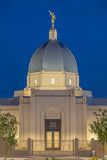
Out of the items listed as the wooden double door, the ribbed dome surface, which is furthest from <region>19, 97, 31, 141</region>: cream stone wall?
the ribbed dome surface

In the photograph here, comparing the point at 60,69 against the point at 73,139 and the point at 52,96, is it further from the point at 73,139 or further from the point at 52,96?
the point at 73,139

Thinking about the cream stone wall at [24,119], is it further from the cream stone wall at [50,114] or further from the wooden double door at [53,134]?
the wooden double door at [53,134]

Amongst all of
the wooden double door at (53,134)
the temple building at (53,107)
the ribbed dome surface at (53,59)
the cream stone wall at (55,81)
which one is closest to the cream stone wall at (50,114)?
the temple building at (53,107)

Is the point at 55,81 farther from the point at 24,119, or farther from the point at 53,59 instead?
the point at 24,119

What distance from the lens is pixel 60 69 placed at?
46906 mm

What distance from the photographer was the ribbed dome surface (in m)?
47.0

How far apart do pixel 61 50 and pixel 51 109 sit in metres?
7.77

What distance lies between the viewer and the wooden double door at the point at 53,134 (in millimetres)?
43594

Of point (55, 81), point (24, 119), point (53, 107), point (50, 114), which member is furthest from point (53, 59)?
point (24, 119)

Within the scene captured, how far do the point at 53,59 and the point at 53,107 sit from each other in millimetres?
6286

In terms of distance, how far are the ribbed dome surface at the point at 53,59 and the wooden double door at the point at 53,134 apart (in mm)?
6560

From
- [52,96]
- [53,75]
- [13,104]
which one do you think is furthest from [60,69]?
[13,104]

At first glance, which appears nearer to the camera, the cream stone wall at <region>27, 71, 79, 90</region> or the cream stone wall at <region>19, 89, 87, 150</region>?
the cream stone wall at <region>19, 89, 87, 150</region>

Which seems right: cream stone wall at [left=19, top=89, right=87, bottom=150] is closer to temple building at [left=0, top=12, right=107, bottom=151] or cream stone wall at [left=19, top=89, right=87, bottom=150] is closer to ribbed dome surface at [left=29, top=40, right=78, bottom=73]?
temple building at [left=0, top=12, right=107, bottom=151]
